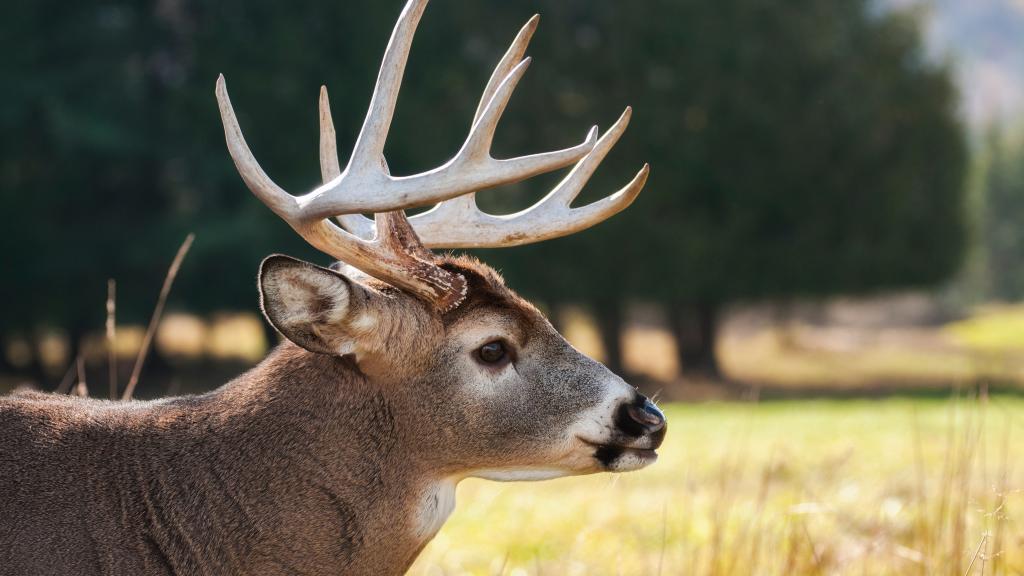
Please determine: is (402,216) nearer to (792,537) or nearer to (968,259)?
(792,537)

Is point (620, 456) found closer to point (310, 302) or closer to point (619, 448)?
point (619, 448)

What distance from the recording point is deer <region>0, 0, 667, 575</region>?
3262 millimetres

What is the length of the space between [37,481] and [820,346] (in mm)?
41412

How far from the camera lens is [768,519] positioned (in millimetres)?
6723

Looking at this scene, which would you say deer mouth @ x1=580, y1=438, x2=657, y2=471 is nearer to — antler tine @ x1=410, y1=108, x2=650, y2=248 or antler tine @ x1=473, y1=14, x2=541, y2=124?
antler tine @ x1=410, y1=108, x2=650, y2=248

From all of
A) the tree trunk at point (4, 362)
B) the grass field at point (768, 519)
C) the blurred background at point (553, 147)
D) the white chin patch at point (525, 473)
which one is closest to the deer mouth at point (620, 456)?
the white chin patch at point (525, 473)

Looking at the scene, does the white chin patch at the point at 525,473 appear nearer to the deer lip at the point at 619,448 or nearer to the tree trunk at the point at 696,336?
the deer lip at the point at 619,448

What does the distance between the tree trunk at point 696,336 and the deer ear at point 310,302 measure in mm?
25354

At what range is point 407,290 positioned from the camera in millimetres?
3564

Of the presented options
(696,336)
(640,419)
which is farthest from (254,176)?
(696,336)

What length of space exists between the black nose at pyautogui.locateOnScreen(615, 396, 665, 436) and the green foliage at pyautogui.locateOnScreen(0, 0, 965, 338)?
66.4 ft

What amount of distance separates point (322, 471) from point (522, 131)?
22.6m

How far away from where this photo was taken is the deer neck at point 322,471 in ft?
11.0

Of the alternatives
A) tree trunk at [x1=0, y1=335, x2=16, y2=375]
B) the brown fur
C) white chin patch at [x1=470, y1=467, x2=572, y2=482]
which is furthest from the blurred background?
the brown fur
